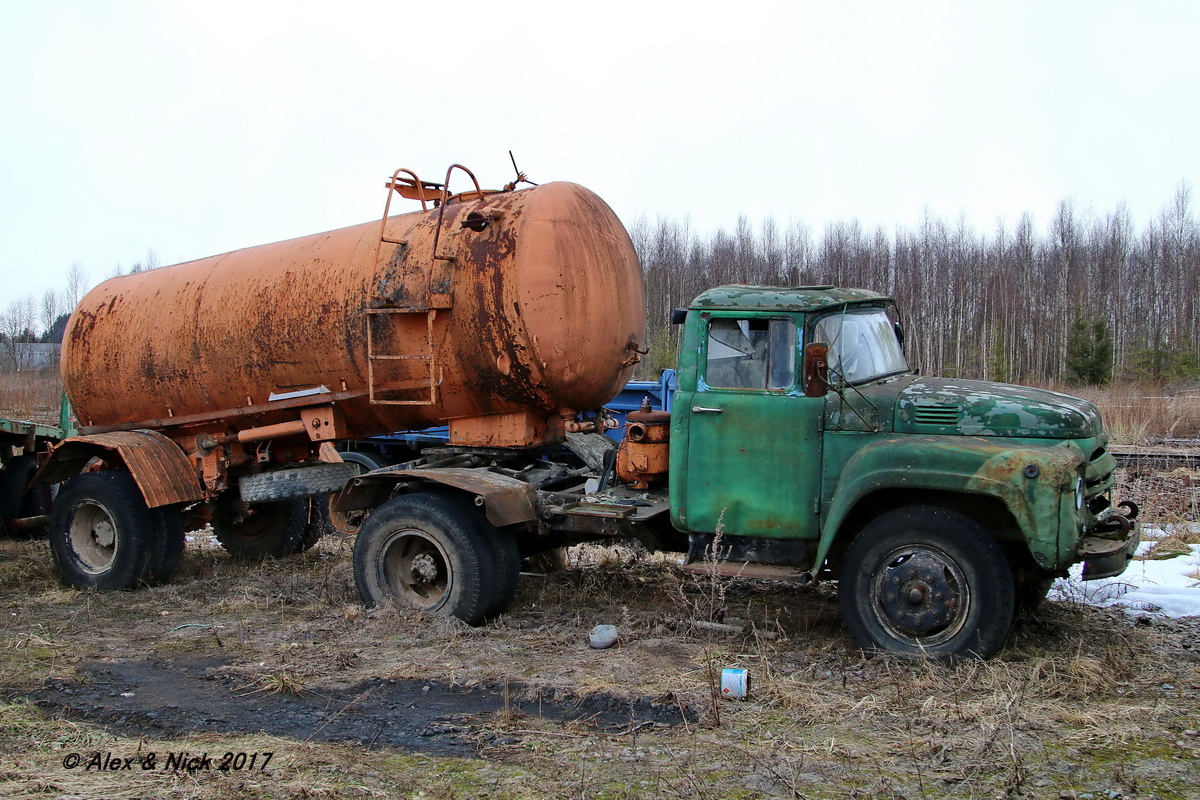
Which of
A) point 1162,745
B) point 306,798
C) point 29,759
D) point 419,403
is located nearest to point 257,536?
point 419,403

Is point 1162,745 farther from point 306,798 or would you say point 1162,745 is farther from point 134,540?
point 134,540

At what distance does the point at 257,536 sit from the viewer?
9812 millimetres

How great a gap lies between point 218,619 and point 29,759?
10.0 feet

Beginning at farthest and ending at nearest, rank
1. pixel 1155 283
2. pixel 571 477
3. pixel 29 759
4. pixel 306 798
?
pixel 1155 283 < pixel 571 477 < pixel 29 759 < pixel 306 798

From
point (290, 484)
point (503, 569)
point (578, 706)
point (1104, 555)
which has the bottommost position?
point (578, 706)

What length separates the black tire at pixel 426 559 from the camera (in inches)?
267

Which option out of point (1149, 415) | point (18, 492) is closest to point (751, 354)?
point (18, 492)

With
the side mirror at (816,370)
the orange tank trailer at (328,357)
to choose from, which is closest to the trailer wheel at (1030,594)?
the side mirror at (816,370)

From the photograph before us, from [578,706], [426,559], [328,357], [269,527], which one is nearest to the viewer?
[578,706]

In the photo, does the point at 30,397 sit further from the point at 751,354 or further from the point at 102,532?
the point at 751,354

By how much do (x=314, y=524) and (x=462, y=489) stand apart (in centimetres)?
375

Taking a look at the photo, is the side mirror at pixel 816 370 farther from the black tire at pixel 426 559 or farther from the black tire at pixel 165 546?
the black tire at pixel 165 546

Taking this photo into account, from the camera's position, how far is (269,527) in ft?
32.1

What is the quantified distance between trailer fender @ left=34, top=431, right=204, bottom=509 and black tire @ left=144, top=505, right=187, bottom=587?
1.06ft
